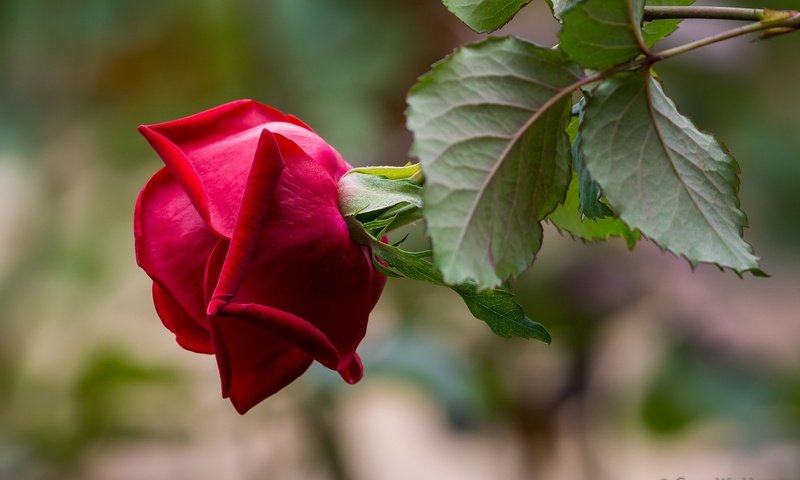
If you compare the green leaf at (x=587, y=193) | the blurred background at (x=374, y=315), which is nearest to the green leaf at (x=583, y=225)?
the green leaf at (x=587, y=193)

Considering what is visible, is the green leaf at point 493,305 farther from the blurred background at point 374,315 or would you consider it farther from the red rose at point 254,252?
the blurred background at point 374,315

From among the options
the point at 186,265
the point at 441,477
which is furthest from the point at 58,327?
the point at 186,265

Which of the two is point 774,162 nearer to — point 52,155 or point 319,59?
point 319,59

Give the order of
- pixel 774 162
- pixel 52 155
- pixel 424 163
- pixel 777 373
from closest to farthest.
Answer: pixel 424 163 < pixel 777 373 < pixel 774 162 < pixel 52 155

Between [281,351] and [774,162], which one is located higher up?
[281,351]

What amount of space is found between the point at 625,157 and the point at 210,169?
0.40 feet

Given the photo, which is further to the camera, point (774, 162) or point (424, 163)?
point (774, 162)

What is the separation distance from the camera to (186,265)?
0.28 metres

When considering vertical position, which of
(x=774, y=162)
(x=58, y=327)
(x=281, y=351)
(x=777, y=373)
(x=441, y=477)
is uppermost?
(x=281, y=351)

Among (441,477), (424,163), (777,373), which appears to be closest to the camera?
(424,163)

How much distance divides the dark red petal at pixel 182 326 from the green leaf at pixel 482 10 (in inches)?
5.1

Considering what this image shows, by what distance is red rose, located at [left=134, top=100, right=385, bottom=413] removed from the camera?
256 millimetres

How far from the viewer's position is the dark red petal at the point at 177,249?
0.28 metres

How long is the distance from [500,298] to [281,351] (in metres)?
0.07
